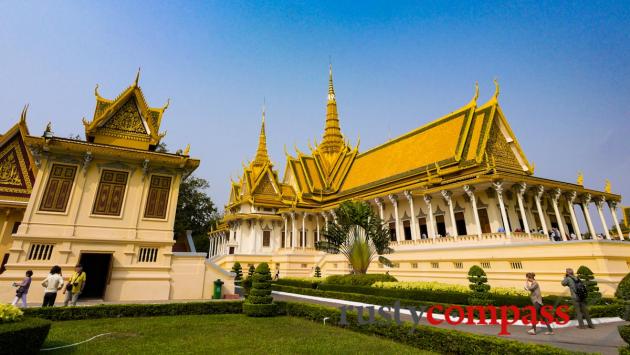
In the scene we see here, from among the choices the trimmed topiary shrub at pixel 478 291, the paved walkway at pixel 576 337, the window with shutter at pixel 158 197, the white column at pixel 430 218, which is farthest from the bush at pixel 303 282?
the paved walkway at pixel 576 337

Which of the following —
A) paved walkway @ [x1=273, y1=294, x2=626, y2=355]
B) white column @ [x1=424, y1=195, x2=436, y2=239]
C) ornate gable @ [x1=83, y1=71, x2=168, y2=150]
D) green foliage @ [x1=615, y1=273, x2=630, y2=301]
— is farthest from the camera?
white column @ [x1=424, y1=195, x2=436, y2=239]

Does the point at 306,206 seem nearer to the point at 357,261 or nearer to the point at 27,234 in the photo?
the point at 357,261

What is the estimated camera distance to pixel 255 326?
8.18 m

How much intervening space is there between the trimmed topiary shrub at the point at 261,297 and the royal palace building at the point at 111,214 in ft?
12.4

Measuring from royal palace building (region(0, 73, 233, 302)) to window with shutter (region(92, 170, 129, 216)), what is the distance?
0.03 meters

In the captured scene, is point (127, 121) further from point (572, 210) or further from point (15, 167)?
point (572, 210)

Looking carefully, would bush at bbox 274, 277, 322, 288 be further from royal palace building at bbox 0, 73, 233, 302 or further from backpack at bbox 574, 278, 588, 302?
backpack at bbox 574, 278, 588, 302

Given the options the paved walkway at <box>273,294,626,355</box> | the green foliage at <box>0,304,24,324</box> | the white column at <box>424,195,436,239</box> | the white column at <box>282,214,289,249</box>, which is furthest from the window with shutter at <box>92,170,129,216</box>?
the white column at <box>282,214,289,249</box>

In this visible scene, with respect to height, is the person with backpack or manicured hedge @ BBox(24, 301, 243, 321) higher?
the person with backpack

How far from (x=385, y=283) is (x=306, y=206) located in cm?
1730

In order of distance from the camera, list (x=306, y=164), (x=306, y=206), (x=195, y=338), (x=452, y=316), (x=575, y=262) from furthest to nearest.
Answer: (x=306, y=164), (x=306, y=206), (x=575, y=262), (x=452, y=316), (x=195, y=338)

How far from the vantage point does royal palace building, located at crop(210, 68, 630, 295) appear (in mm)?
13453

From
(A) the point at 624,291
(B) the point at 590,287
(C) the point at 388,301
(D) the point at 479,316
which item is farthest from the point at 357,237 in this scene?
(A) the point at 624,291

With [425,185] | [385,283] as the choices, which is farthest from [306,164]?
[385,283]
